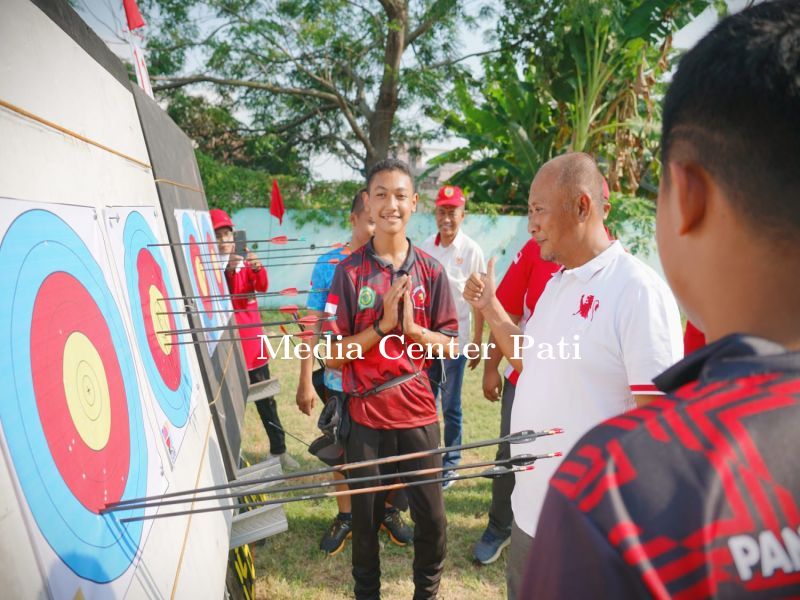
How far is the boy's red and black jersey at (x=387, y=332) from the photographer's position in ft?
7.99

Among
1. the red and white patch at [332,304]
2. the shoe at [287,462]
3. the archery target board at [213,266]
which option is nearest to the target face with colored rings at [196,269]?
the archery target board at [213,266]

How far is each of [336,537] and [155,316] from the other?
2.12 meters

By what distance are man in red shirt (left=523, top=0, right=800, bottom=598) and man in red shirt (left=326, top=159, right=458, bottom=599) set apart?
1751 mm

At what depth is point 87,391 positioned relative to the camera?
1.07 metres

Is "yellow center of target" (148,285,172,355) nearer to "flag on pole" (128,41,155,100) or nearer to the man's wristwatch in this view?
the man's wristwatch

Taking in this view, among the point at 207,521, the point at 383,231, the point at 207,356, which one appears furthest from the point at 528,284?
the point at 207,521

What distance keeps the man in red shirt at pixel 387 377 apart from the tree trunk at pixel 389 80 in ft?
31.5

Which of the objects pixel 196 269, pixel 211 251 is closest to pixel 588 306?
pixel 196 269

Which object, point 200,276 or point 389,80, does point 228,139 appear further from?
point 200,276

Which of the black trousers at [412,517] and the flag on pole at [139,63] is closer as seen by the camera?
the black trousers at [412,517]

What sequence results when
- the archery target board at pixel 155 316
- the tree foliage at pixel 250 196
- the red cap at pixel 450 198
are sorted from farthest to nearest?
the tree foliage at pixel 250 196 < the red cap at pixel 450 198 < the archery target board at pixel 155 316

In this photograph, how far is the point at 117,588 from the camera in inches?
38.3

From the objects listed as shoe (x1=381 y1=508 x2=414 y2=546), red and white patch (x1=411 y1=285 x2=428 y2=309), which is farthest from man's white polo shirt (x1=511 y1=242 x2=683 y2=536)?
shoe (x1=381 y1=508 x2=414 y2=546)

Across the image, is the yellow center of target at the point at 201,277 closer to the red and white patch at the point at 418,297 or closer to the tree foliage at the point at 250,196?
the red and white patch at the point at 418,297
